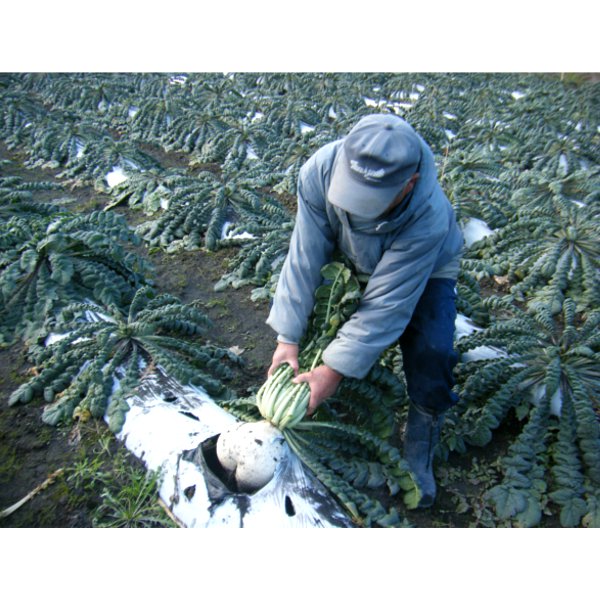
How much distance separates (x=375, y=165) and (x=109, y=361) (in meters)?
1.97

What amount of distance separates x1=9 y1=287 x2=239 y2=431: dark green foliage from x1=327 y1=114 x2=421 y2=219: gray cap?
A: 1.47 meters

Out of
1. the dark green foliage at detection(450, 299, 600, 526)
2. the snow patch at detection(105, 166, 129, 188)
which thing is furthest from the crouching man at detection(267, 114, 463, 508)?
the snow patch at detection(105, 166, 129, 188)

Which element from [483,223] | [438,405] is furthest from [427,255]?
[483,223]

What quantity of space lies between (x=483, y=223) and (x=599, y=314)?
1.94 meters

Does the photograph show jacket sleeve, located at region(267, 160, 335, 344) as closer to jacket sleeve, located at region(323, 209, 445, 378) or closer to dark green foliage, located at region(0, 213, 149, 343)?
jacket sleeve, located at region(323, 209, 445, 378)

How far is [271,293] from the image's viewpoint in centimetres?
413

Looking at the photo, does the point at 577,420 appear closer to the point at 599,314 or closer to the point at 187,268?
the point at 599,314

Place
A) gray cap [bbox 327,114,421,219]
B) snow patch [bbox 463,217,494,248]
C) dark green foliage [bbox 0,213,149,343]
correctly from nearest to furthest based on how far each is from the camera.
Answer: gray cap [bbox 327,114,421,219] → dark green foliage [bbox 0,213,149,343] → snow patch [bbox 463,217,494,248]

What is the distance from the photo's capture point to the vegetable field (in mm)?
2725

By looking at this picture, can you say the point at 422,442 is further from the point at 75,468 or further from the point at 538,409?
the point at 75,468

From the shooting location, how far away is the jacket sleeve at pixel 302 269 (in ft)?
8.30

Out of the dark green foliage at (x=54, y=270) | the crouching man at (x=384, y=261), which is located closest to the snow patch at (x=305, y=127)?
the dark green foliage at (x=54, y=270)

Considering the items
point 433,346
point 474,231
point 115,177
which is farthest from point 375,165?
point 115,177

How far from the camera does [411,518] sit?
2662 millimetres
